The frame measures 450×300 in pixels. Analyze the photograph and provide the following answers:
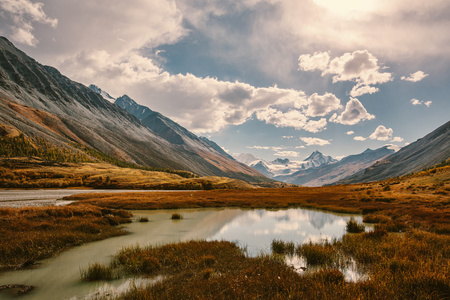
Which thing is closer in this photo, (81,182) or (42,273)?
(42,273)

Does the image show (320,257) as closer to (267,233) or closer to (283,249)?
(283,249)

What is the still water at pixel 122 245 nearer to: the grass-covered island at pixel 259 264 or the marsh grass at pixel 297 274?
the grass-covered island at pixel 259 264

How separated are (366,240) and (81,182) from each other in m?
126

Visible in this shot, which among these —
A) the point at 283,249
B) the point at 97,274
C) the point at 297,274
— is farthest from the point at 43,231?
the point at 297,274

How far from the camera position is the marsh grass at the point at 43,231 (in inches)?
557

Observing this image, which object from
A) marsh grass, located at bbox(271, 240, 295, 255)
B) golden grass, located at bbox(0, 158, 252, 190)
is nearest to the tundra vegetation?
marsh grass, located at bbox(271, 240, 295, 255)

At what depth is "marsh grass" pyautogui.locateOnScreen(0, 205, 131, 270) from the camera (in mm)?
14156

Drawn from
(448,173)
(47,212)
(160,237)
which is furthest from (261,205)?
(448,173)

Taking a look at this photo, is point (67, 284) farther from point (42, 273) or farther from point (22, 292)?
point (42, 273)

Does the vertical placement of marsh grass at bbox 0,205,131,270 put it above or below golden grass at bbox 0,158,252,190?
below

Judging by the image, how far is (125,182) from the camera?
120812mm

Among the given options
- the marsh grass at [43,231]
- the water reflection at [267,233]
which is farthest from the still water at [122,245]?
the marsh grass at [43,231]

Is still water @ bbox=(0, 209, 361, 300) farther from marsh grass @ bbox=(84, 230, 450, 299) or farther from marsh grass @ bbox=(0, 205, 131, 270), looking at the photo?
marsh grass @ bbox=(84, 230, 450, 299)

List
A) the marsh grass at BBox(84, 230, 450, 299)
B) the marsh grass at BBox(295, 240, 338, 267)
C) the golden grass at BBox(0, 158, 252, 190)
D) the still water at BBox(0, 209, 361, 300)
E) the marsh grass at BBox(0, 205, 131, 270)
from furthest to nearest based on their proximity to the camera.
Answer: the golden grass at BBox(0, 158, 252, 190) → the marsh grass at BBox(0, 205, 131, 270) → the marsh grass at BBox(295, 240, 338, 267) → the still water at BBox(0, 209, 361, 300) → the marsh grass at BBox(84, 230, 450, 299)
